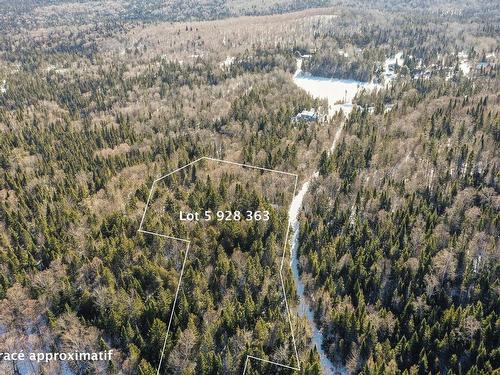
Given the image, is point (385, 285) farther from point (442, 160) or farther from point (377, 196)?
point (442, 160)

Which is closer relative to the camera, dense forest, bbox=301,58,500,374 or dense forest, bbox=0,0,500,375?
dense forest, bbox=0,0,500,375

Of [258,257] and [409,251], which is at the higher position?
[258,257]

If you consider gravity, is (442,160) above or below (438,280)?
above

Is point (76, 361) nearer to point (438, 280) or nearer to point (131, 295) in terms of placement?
point (131, 295)

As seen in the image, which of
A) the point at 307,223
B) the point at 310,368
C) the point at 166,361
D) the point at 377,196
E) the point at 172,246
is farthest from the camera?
the point at 377,196

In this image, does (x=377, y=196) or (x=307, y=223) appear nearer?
(x=307, y=223)

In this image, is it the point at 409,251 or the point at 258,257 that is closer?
the point at 258,257

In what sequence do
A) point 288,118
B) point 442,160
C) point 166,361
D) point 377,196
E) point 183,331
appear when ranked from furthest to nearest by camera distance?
1. point 288,118
2. point 442,160
3. point 377,196
4. point 183,331
5. point 166,361

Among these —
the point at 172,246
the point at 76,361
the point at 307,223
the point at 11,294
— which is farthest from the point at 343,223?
the point at 11,294

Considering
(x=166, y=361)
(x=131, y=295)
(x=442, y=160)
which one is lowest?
(x=166, y=361)

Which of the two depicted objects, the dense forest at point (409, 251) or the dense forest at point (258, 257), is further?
the dense forest at point (409, 251)
